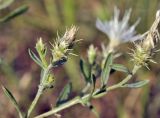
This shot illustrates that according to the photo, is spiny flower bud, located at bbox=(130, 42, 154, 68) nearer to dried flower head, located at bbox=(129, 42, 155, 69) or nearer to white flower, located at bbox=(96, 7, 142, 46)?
dried flower head, located at bbox=(129, 42, 155, 69)

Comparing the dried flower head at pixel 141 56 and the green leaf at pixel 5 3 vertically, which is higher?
the green leaf at pixel 5 3

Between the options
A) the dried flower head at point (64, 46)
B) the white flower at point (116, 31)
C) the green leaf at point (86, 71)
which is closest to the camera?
the dried flower head at point (64, 46)

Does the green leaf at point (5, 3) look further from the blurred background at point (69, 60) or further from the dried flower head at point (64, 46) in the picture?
the blurred background at point (69, 60)

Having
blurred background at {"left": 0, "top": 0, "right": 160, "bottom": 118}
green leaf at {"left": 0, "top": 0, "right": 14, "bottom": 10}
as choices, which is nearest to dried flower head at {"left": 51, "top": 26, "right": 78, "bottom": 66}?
green leaf at {"left": 0, "top": 0, "right": 14, "bottom": 10}

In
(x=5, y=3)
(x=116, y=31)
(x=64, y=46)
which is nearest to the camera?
(x=64, y=46)

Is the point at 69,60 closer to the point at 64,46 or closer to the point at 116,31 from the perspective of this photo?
the point at 116,31

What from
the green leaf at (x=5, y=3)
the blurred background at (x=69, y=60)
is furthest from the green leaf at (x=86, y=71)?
the blurred background at (x=69, y=60)

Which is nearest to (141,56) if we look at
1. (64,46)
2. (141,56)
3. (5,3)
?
(141,56)
